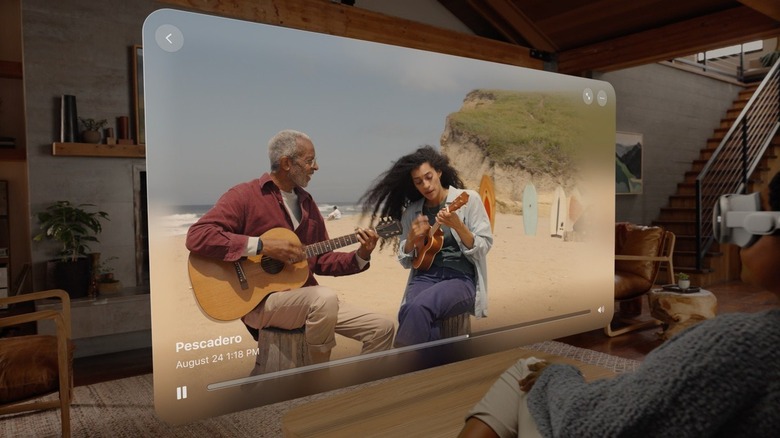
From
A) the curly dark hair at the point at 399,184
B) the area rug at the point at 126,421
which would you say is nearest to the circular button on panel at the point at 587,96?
the curly dark hair at the point at 399,184

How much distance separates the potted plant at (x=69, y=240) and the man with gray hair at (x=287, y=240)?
3.49 metres

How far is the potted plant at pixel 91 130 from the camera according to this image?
162 inches

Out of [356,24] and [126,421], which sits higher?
[356,24]

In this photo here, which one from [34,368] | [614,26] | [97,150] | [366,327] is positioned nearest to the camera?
[366,327]

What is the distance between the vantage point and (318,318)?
1.21 metres

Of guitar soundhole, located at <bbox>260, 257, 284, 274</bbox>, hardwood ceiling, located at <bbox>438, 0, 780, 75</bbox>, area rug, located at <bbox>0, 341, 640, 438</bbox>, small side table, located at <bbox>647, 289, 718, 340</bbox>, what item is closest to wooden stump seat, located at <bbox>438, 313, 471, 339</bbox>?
guitar soundhole, located at <bbox>260, 257, 284, 274</bbox>

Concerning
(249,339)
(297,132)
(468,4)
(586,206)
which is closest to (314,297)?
(249,339)

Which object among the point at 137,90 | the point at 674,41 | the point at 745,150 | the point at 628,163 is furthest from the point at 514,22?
the point at 137,90

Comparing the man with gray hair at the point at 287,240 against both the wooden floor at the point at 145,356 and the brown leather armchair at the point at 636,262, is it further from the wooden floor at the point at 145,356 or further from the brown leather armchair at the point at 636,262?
the brown leather armchair at the point at 636,262

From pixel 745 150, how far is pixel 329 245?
760cm

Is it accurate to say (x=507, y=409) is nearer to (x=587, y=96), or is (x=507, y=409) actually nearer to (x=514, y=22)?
(x=587, y=96)

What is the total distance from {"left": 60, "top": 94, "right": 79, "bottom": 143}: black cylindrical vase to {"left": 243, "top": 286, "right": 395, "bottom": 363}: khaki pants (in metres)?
3.78

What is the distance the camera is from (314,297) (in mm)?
1205

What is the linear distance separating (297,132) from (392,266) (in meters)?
0.42
